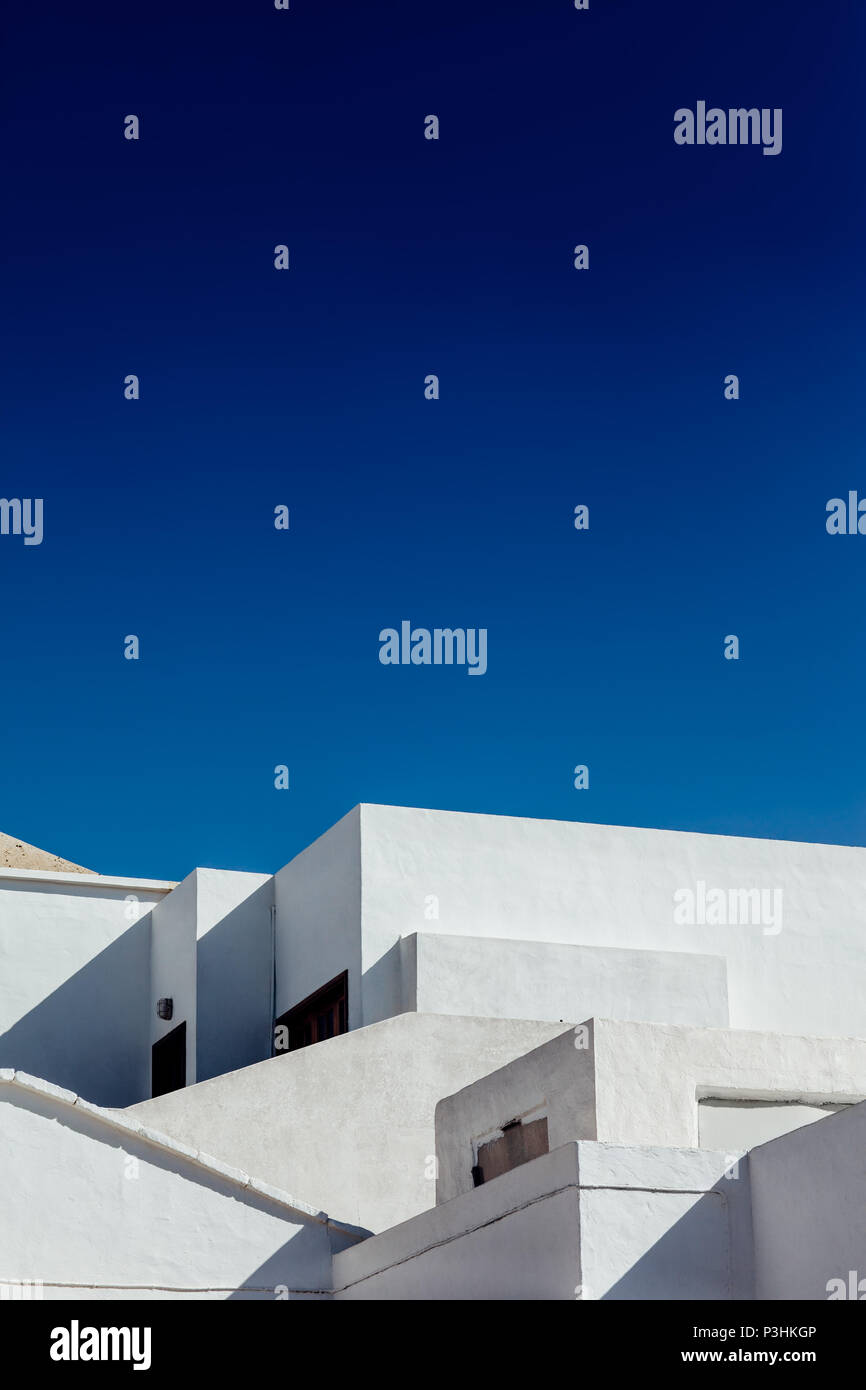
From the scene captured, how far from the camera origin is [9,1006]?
22438 millimetres

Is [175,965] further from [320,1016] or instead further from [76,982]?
[320,1016]

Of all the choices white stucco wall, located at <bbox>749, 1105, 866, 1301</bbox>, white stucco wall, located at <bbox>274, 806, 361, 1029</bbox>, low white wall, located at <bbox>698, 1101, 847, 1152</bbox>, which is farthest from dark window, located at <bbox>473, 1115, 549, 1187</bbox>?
white stucco wall, located at <bbox>274, 806, 361, 1029</bbox>

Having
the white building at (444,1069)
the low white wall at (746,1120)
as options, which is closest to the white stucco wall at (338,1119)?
the white building at (444,1069)

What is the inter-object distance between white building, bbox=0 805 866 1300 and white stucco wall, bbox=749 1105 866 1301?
0.08 ft

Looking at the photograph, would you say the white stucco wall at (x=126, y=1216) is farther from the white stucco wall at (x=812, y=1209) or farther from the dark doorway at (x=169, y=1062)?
the dark doorway at (x=169, y=1062)

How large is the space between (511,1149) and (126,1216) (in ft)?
10.7

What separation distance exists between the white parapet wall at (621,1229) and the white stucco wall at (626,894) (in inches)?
304

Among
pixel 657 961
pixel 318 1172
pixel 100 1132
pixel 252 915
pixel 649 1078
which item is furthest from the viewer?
pixel 252 915

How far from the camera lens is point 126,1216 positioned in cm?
1364

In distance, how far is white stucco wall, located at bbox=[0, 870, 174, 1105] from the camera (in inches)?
883

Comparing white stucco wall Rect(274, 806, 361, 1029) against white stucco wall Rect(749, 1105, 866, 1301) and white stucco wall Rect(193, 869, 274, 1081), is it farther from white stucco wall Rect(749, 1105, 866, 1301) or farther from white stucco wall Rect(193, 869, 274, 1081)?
white stucco wall Rect(749, 1105, 866, 1301)

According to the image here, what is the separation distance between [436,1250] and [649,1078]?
7.09 ft
